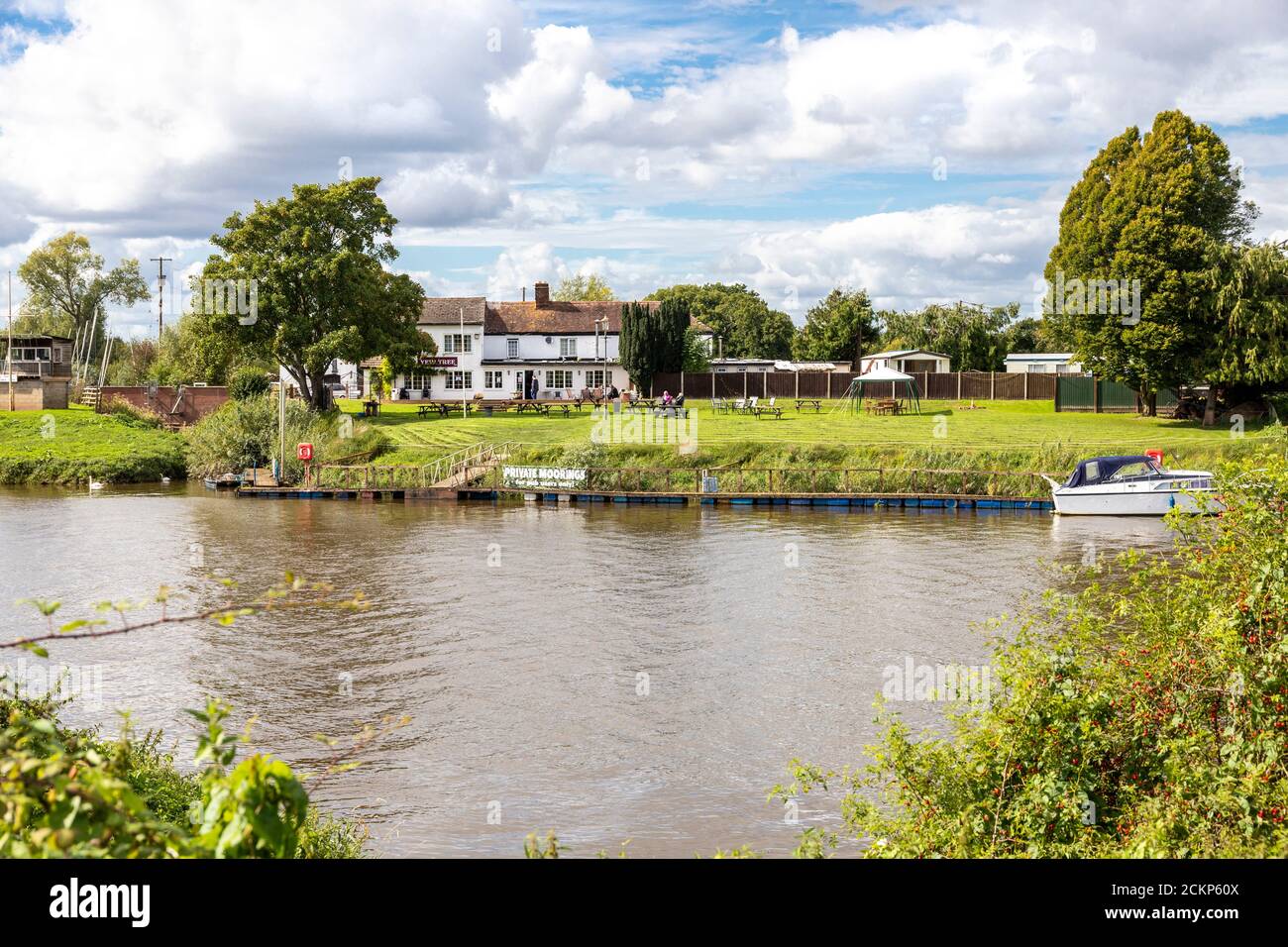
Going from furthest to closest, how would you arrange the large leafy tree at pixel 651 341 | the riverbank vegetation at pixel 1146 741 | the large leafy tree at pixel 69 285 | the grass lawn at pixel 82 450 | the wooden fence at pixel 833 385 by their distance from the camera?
the large leafy tree at pixel 69 285 → the large leafy tree at pixel 651 341 → the wooden fence at pixel 833 385 → the grass lawn at pixel 82 450 → the riverbank vegetation at pixel 1146 741

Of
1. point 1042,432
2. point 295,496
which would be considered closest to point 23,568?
point 295,496

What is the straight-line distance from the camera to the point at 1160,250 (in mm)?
52156

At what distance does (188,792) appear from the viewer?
→ 11.7 meters

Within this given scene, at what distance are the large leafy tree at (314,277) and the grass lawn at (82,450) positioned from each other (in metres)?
7.86

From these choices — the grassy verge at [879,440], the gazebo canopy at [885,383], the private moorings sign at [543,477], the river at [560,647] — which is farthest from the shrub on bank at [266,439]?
the gazebo canopy at [885,383]

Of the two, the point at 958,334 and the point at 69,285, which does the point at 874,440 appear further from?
the point at 69,285

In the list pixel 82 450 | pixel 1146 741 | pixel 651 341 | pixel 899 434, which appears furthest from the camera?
pixel 651 341

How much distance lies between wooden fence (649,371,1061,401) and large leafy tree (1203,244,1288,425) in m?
16.2

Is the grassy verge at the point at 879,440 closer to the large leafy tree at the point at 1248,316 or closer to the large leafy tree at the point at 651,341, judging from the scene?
the large leafy tree at the point at 1248,316

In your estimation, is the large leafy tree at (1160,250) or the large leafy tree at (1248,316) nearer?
the large leafy tree at (1248,316)

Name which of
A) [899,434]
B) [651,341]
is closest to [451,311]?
[651,341]

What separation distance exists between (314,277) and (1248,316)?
4695cm

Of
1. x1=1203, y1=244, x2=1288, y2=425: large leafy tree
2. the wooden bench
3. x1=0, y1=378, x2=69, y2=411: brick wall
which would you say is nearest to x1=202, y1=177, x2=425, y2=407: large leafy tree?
x1=0, y1=378, x2=69, y2=411: brick wall

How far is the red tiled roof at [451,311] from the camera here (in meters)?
86.1
